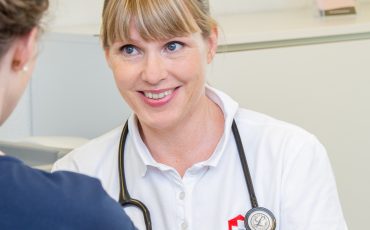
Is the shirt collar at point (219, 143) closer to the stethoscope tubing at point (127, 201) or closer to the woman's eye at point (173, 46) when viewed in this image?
the stethoscope tubing at point (127, 201)

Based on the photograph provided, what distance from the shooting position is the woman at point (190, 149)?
1.49 meters

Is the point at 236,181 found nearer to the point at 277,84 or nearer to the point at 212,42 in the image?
the point at 212,42

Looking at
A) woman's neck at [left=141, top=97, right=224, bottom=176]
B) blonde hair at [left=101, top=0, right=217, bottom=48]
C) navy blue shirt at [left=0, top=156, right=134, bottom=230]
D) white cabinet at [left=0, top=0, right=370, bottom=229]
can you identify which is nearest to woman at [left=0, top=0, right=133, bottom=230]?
navy blue shirt at [left=0, top=156, right=134, bottom=230]

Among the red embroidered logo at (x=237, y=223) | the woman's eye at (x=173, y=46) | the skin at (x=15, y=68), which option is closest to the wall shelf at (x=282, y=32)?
the woman's eye at (x=173, y=46)

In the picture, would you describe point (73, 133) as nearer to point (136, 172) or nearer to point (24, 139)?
point (24, 139)

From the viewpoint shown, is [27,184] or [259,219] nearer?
[27,184]

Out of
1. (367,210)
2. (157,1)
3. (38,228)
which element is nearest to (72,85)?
(157,1)

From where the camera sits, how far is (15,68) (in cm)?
88

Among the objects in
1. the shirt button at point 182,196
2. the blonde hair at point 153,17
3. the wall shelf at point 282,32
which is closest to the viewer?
the blonde hair at point 153,17

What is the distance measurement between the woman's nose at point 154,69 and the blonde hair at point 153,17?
0.14 feet

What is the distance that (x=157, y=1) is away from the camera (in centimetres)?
146

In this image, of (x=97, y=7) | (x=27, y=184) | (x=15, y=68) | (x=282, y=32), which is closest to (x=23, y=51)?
(x=15, y=68)

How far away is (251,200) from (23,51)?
0.75 m

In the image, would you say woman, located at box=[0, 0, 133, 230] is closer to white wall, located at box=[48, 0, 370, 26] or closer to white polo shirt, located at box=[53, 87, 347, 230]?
white polo shirt, located at box=[53, 87, 347, 230]
